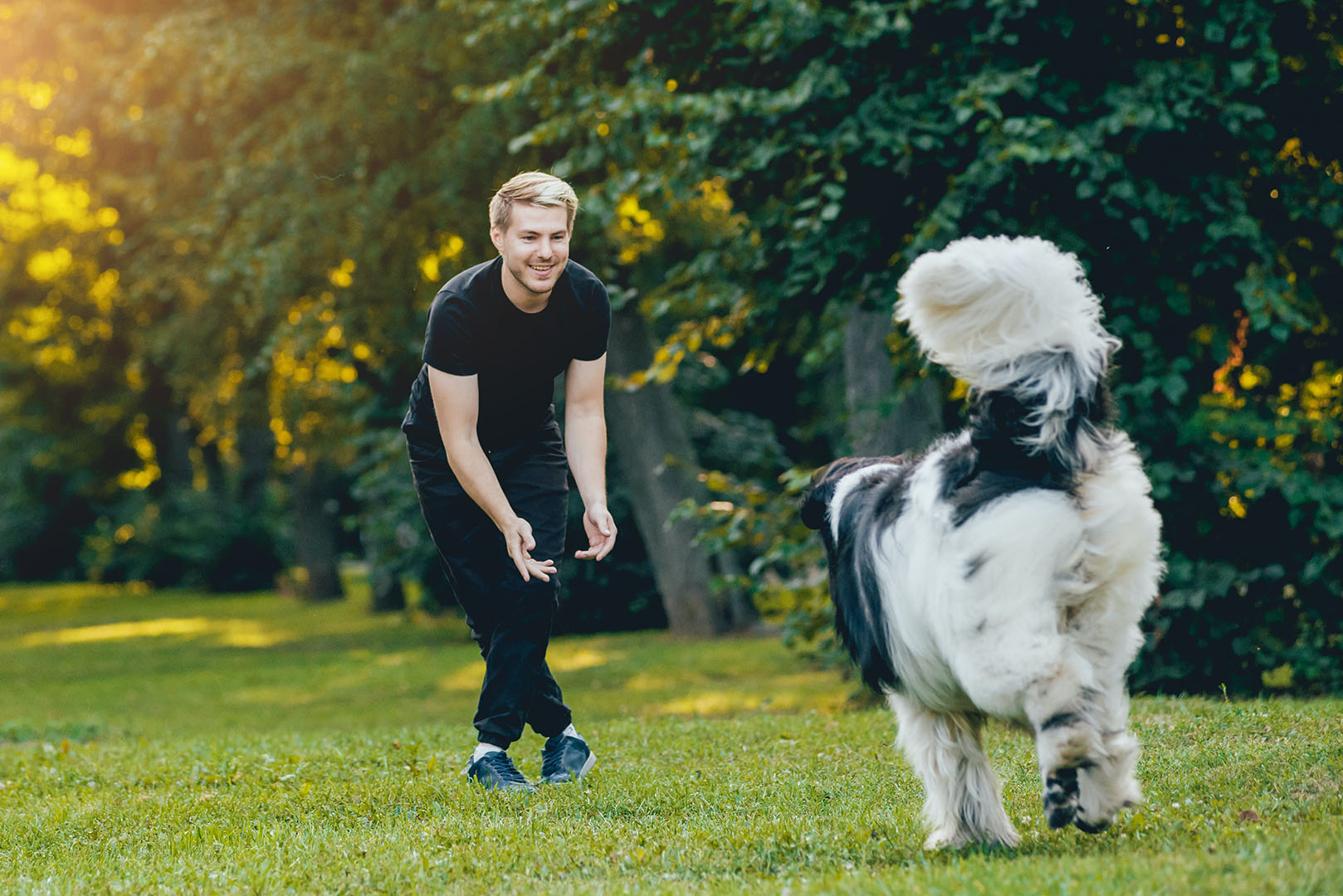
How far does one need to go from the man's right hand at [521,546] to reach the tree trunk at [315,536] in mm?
21058

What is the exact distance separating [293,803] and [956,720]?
9.53 feet

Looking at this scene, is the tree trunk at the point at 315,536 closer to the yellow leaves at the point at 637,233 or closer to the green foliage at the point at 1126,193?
the yellow leaves at the point at 637,233

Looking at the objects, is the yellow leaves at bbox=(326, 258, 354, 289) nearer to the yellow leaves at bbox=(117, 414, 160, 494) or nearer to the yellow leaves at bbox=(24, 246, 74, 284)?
the yellow leaves at bbox=(24, 246, 74, 284)

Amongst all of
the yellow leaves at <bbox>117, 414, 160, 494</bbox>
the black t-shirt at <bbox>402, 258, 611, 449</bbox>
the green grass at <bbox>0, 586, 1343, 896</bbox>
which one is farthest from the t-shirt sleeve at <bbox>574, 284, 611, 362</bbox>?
the yellow leaves at <bbox>117, 414, 160, 494</bbox>

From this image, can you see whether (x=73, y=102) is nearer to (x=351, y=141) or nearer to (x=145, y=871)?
(x=351, y=141)

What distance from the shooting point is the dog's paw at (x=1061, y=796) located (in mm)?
3293

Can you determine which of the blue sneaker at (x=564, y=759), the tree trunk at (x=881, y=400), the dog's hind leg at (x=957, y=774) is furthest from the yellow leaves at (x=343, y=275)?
the dog's hind leg at (x=957, y=774)

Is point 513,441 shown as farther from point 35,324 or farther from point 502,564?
point 35,324

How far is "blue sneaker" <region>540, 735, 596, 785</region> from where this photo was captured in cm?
543

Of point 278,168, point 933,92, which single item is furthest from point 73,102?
point 933,92

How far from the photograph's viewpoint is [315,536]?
27.7 m

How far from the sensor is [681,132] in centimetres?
829

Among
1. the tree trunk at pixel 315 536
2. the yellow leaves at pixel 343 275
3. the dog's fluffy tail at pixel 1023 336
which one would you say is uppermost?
the yellow leaves at pixel 343 275

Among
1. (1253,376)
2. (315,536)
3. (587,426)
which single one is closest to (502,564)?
(587,426)
